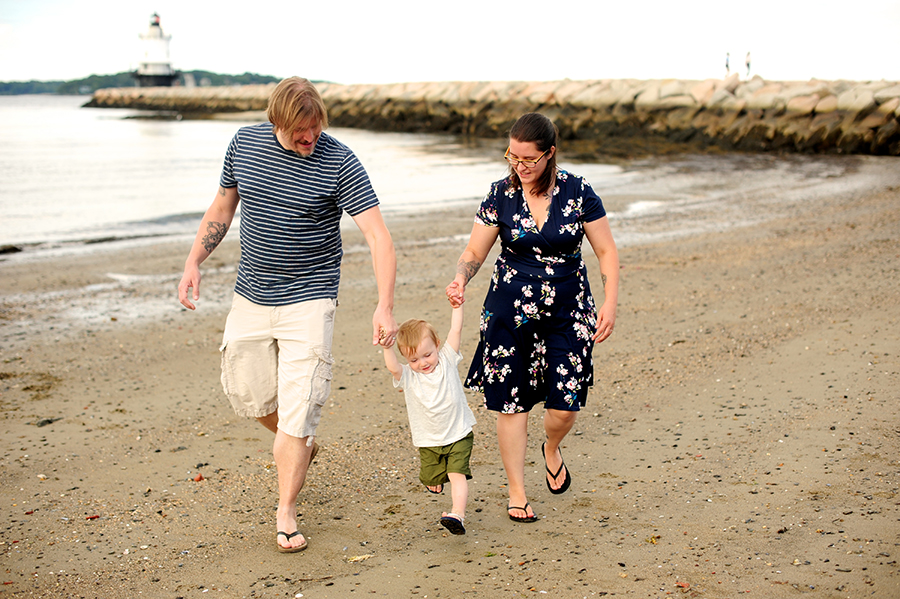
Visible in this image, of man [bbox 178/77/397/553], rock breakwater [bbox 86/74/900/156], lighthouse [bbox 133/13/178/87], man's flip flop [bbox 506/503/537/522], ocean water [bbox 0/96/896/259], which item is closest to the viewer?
man [bbox 178/77/397/553]

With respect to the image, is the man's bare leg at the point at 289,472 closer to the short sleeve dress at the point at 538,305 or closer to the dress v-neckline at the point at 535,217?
the short sleeve dress at the point at 538,305

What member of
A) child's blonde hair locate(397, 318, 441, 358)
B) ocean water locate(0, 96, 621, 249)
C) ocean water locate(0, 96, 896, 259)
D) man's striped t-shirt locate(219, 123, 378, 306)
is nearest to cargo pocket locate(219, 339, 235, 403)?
man's striped t-shirt locate(219, 123, 378, 306)

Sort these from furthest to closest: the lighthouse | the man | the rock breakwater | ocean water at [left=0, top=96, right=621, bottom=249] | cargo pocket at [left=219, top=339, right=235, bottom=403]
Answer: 1. the lighthouse
2. the rock breakwater
3. ocean water at [left=0, top=96, right=621, bottom=249]
4. cargo pocket at [left=219, top=339, right=235, bottom=403]
5. the man

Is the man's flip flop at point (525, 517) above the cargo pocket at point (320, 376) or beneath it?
beneath

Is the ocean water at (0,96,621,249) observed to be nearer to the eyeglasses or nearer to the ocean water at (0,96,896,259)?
the ocean water at (0,96,896,259)

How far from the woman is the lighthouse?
91600 millimetres

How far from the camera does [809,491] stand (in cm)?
363

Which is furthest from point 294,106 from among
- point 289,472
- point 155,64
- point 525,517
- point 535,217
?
point 155,64

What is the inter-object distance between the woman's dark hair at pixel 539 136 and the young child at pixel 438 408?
2.07ft

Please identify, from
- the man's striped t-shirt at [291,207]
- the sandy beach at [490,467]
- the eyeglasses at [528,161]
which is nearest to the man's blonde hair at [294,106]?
the man's striped t-shirt at [291,207]

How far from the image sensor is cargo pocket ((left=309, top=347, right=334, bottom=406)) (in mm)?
3346

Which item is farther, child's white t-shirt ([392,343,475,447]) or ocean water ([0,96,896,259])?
ocean water ([0,96,896,259])

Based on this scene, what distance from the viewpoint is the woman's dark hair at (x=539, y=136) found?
3264 millimetres

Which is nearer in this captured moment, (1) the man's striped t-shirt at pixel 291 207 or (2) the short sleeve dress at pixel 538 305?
(1) the man's striped t-shirt at pixel 291 207
